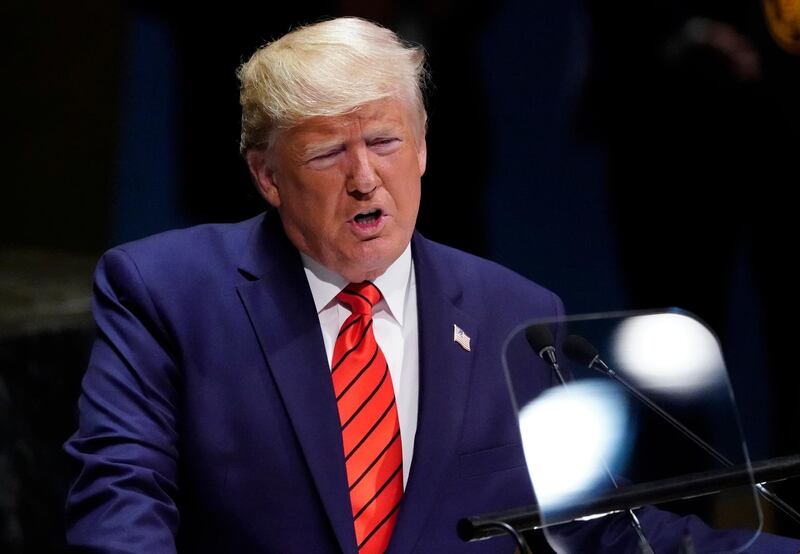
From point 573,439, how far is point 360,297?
0.62 metres

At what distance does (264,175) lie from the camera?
1.84 metres

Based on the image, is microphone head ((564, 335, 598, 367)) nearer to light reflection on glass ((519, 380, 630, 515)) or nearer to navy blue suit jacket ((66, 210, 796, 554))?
light reflection on glass ((519, 380, 630, 515))

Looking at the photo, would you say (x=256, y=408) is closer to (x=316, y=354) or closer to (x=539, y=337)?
(x=316, y=354)

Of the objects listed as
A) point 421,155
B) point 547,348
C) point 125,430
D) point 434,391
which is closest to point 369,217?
point 421,155

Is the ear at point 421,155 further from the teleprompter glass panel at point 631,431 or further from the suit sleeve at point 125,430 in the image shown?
the teleprompter glass panel at point 631,431

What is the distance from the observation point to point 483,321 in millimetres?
1854

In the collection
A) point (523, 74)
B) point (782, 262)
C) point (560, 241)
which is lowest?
point (782, 262)

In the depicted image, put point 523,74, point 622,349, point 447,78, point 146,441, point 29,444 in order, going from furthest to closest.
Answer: point 523,74
point 447,78
point 29,444
point 146,441
point 622,349

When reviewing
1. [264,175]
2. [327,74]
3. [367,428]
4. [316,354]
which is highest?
[327,74]

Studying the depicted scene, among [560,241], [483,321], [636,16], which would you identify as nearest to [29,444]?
[483,321]

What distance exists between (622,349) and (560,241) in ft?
4.50

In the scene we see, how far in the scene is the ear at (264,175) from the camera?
5.99 feet

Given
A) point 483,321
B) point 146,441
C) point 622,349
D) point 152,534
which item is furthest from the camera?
point 483,321

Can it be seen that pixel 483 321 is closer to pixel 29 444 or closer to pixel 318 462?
pixel 318 462
